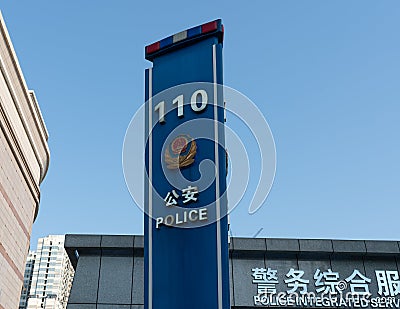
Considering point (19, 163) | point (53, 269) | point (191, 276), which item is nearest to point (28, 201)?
point (19, 163)

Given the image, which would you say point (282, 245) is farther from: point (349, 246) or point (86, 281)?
point (86, 281)

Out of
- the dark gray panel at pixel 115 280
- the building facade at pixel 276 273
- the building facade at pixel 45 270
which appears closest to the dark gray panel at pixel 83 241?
the building facade at pixel 276 273

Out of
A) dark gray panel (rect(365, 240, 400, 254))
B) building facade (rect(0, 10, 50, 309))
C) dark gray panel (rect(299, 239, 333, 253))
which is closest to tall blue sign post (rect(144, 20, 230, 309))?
building facade (rect(0, 10, 50, 309))

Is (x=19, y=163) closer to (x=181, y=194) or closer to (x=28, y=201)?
(x=28, y=201)

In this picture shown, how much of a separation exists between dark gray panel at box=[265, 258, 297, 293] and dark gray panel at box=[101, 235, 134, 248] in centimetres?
366

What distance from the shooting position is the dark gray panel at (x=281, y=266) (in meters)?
12.6

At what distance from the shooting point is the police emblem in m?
8.70

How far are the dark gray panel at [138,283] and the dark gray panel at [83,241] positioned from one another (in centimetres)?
112

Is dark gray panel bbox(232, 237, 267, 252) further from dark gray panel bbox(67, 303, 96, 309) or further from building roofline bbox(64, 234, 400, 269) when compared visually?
dark gray panel bbox(67, 303, 96, 309)

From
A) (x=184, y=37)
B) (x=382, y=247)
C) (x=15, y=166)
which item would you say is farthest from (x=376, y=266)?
(x=15, y=166)

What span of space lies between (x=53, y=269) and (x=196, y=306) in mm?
100281

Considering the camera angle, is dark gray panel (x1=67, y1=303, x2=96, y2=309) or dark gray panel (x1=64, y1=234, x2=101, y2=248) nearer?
dark gray panel (x1=67, y1=303, x2=96, y2=309)

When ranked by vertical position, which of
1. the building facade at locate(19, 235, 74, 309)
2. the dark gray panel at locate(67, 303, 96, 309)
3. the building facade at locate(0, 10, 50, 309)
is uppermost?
the building facade at locate(19, 235, 74, 309)

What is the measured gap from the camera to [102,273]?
12.6 m
